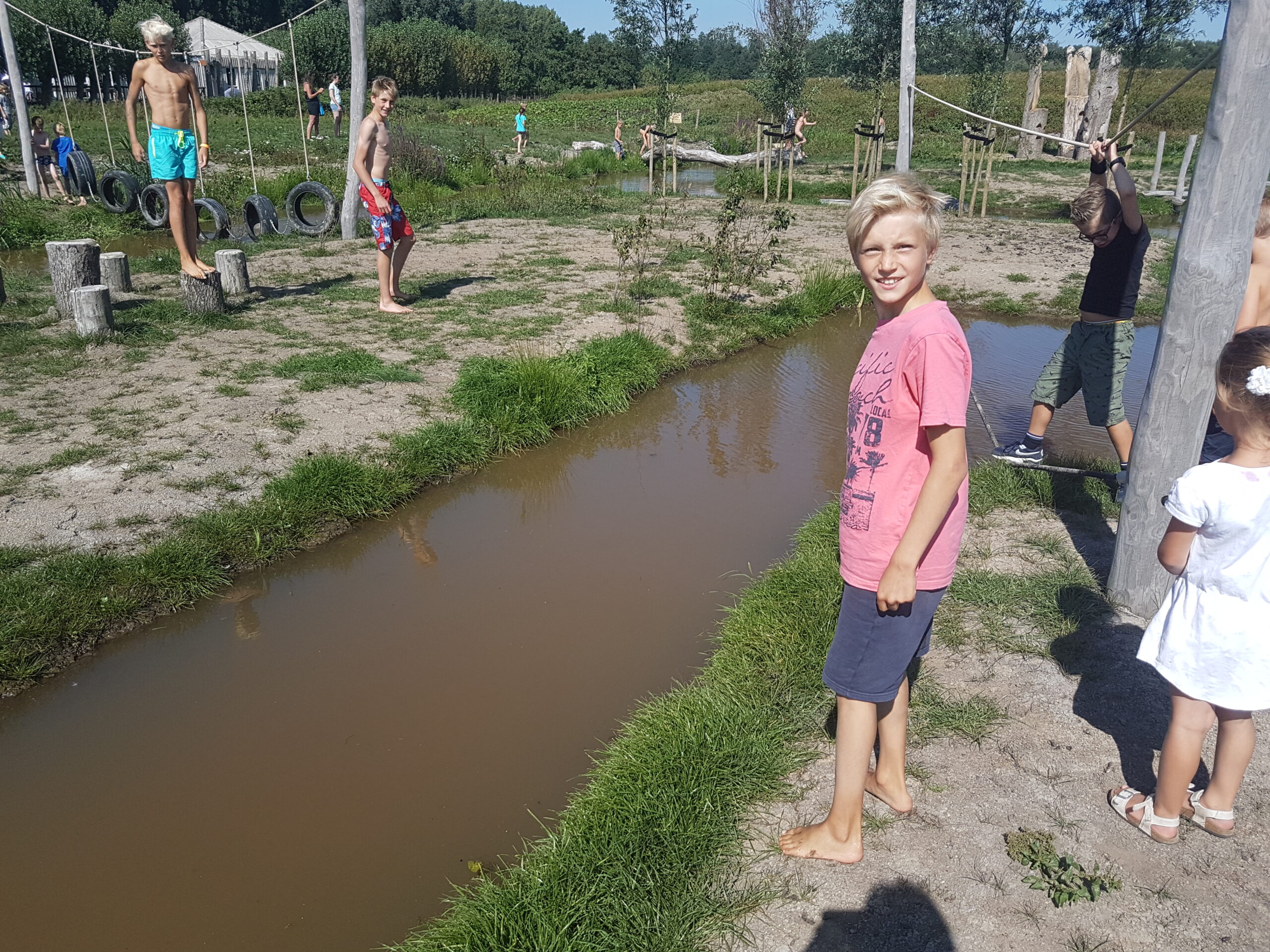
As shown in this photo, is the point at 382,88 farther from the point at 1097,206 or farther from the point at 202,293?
the point at 1097,206

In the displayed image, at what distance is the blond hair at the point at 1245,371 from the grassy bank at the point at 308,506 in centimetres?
403

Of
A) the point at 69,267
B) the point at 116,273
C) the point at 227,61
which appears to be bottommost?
the point at 116,273

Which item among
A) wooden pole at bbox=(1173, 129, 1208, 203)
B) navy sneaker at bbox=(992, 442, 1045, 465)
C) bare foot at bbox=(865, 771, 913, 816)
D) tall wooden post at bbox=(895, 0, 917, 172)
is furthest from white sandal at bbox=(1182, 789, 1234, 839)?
wooden pole at bbox=(1173, 129, 1208, 203)

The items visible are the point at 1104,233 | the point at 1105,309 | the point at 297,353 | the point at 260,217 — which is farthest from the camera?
the point at 260,217

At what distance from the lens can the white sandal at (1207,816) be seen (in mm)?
2547

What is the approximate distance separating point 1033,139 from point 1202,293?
26955 millimetres

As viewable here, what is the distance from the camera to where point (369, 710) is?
11.2 feet

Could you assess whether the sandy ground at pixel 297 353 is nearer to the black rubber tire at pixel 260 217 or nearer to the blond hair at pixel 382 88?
the black rubber tire at pixel 260 217

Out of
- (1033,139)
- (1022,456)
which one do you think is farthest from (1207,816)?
(1033,139)

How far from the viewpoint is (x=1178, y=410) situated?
3.54m

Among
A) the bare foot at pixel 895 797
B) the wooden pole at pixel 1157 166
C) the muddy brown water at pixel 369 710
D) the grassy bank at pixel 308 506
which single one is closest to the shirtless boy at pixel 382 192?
the grassy bank at pixel 308 506

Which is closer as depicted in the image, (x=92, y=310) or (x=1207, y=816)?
(x=1207, y=816)

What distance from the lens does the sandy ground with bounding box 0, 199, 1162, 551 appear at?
4766mm

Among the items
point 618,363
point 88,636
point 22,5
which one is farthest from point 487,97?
point 88,636
